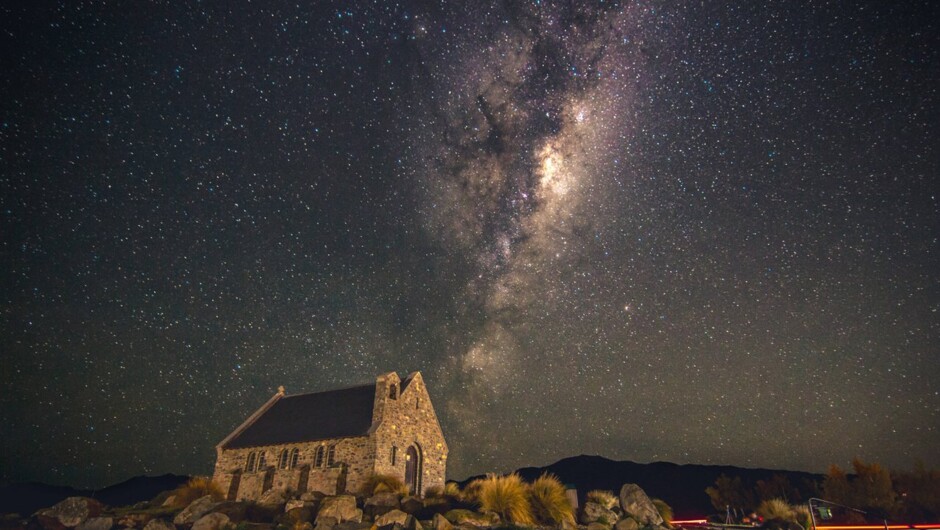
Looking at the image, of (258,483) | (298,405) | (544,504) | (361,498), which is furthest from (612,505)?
(298,405)

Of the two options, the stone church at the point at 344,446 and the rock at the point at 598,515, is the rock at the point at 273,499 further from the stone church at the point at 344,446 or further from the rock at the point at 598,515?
the rock at the point at 598,515

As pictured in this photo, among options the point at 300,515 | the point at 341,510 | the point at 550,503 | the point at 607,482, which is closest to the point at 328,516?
the point at 341,510

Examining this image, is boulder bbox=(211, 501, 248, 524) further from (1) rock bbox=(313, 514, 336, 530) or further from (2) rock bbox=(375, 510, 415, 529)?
(2) rock bbox=(375, 510, 415, 529)

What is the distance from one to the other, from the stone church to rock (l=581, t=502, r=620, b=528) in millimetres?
12439

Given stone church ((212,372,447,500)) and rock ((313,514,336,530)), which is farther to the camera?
stone church ((212,372,447,500))

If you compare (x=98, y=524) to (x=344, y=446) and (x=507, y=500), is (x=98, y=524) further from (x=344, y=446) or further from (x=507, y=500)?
(x=507, y=500)

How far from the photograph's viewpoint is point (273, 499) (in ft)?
88.1

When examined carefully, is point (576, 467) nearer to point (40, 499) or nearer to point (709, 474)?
point (709, 474)

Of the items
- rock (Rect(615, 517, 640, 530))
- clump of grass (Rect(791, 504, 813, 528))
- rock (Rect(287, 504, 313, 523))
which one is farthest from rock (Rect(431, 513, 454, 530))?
clump of grass (Rect(791, 504, 813, 528))

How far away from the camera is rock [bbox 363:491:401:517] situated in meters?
21.3

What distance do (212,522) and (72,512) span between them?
887cm

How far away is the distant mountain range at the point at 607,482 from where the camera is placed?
403 ft

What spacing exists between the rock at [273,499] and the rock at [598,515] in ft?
51.8

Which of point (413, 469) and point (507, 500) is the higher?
point (413, 469)
